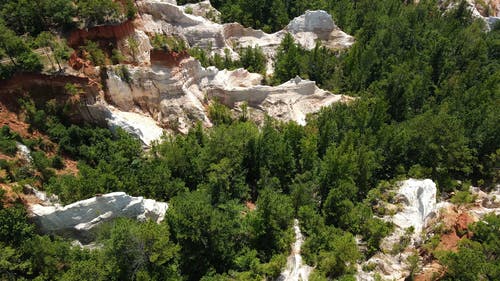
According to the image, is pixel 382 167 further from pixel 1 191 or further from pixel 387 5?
pixel 387 5

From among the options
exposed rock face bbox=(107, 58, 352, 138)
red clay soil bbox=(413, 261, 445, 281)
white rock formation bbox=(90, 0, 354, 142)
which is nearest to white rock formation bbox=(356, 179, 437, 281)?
red clay soil bbox=(413, 261, 445, 281)

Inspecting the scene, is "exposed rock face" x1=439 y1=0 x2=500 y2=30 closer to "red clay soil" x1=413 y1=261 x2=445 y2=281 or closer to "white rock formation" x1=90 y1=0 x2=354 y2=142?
"white rock formation" x1=90 y1=0 x2=354 y2=142

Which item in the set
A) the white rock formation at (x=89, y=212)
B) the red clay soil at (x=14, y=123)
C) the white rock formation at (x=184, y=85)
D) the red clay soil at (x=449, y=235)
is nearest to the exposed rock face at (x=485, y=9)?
the white rock formation at (x=184, y=85)

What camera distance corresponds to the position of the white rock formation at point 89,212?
3027 cm

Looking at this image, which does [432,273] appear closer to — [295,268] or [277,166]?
[295,268]

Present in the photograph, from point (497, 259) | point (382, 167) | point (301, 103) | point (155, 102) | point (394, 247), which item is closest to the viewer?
point (497, 259)

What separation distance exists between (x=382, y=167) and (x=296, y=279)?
60.4 ft

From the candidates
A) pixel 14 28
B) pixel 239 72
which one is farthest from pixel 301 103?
pixel 14 28

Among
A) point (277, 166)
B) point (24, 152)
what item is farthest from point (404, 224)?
point (24, 152)

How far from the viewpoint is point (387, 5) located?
76.2 meters

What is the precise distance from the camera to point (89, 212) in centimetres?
3131

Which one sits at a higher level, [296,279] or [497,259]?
[497,259]

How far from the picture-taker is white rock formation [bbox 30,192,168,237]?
30.3 metres

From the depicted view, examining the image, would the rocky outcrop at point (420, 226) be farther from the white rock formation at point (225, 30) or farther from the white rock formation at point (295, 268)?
the white rock formation at point (225, 30)
